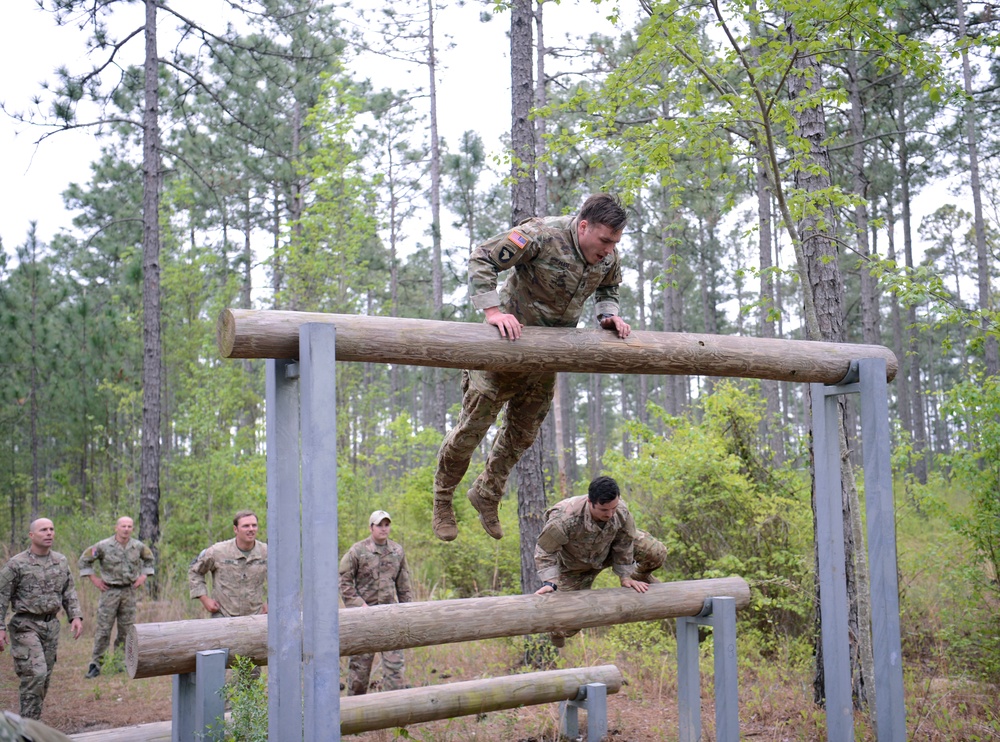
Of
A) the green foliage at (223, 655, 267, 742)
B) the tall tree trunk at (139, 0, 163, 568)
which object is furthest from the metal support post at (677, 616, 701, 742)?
the tall tree trunk at (139, 0, 163, 568)

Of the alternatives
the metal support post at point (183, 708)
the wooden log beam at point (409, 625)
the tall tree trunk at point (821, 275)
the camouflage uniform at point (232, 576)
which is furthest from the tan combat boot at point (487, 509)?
the camouflage uniform at point (232, 576)

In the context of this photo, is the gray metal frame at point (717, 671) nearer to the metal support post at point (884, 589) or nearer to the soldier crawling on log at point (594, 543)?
the soldier crawling on log at point (594, 543)

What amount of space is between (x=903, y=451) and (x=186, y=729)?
765 cm

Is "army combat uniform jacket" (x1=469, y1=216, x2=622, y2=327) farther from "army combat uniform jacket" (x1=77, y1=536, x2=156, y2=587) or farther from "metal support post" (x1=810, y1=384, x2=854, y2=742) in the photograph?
"army combat uniform jacket" (x1=77, y1=536, x2=156, y2=587)

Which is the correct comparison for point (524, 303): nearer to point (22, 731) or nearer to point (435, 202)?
point (22, 731)

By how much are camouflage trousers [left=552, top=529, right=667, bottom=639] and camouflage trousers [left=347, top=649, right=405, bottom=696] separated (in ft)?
9.08

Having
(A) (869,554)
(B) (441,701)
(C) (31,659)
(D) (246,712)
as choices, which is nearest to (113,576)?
(C) (31,659)

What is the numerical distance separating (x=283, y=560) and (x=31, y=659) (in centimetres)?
550

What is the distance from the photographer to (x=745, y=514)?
9.97 metres

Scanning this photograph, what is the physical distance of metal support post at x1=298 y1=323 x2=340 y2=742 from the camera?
337cm

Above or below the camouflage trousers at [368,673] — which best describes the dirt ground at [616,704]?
below

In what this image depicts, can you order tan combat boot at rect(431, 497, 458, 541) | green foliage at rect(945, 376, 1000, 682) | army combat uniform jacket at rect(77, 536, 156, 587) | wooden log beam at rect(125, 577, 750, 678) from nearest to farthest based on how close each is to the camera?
wooden log beam at rect(125, 577, 750, 678) < tan combat boot at rect(431, 497, 458, 541) < green foliage at rect(945, 376, 1000, 682) < army combat uniform jacket at rect(77, 536, 156, 587)

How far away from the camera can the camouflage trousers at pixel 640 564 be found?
6.00 meters

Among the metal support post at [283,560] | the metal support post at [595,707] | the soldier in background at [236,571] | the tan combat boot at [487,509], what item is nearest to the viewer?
the metal support post at [283,560]
